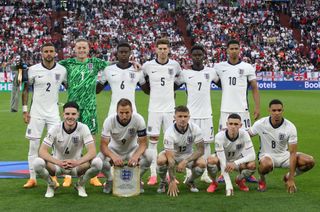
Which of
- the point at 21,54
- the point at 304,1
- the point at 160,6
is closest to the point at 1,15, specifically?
the point at 21,54

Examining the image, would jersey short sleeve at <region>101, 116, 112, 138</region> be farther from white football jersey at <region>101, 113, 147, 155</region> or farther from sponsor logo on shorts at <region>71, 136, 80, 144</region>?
sponsor logo on shorts at <region>71, 136, 80, 144</region>

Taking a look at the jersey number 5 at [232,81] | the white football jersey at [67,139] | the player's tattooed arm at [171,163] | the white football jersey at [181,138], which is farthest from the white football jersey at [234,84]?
the white football jersey at [67,139]

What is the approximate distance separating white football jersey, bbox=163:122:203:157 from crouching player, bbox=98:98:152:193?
0.30 metres

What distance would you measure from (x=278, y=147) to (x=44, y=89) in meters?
3.34

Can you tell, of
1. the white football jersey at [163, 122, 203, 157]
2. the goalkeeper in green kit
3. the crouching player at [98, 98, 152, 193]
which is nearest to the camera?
the crouching player at [98, 98, 152, 193]

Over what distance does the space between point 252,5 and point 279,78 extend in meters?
12.7

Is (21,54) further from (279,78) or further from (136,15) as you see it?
(279,78)

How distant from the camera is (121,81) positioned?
8.45 meters

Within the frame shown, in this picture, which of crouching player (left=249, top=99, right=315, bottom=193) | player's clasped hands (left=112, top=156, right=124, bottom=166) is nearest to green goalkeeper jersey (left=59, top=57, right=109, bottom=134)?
player's clasped hands (left=112, top=156, right=124, bottom=166)

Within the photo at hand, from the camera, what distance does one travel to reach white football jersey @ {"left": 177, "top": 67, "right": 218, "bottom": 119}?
28.2 feet

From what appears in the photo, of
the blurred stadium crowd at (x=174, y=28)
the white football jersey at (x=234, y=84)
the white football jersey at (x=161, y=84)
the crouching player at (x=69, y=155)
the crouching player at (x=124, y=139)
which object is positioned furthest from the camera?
the blurred stadium crowd at (x=174, y=28)

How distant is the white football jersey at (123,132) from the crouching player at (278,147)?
159 cm

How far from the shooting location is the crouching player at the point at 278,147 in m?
7.55

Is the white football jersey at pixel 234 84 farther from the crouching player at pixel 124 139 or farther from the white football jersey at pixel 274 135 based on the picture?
the crouching player at pixel 124 139
